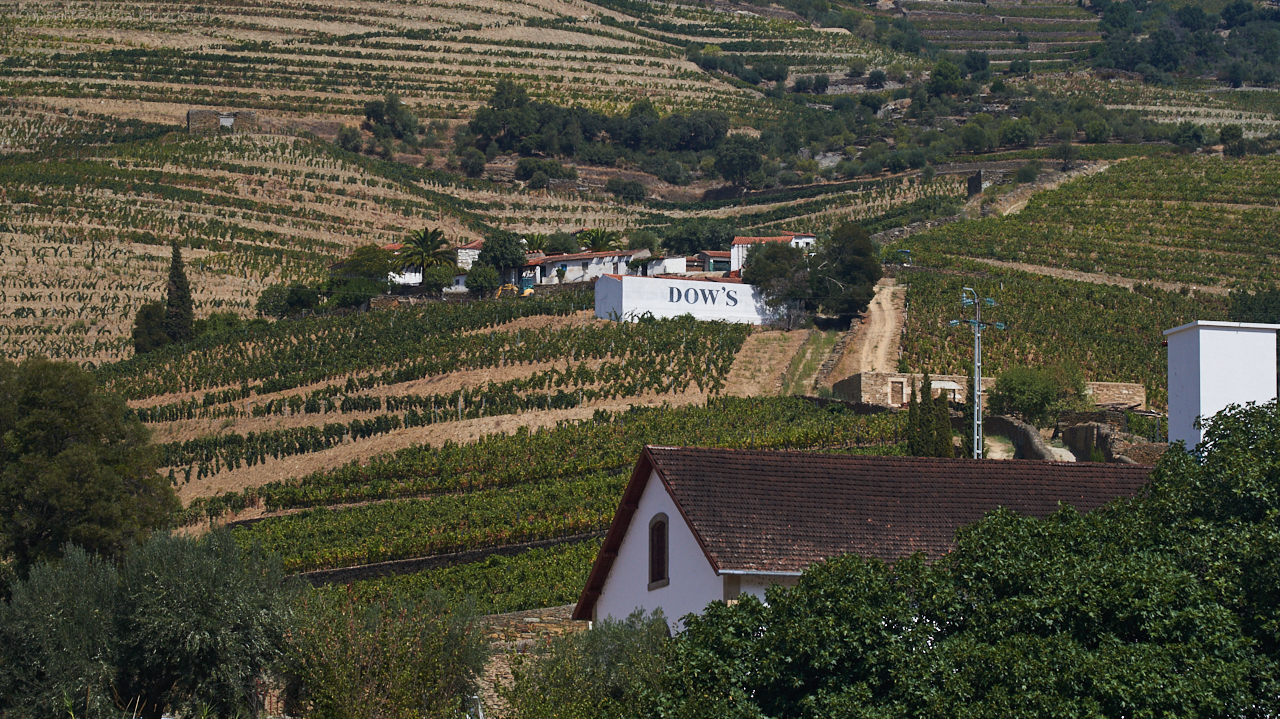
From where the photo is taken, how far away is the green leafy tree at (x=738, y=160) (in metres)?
116

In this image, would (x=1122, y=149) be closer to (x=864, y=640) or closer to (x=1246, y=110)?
(x=1246, y=110)

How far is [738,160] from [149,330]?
204 feet

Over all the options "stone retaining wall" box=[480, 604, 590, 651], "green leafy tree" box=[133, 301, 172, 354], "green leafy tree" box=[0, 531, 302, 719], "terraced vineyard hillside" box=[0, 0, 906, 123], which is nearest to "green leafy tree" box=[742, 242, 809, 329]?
"green leafy tree" box=[133, 301, 172, 354]

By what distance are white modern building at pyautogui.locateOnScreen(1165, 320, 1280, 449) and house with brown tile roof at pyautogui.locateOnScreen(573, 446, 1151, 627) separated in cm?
216

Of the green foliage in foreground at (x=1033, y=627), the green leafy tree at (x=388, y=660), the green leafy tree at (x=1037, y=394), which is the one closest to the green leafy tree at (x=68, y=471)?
the green leafy tree at (x=388, y=660)

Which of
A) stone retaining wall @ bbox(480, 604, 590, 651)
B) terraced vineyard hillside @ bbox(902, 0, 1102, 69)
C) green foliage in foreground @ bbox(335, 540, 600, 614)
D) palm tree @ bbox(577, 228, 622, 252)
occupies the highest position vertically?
terraced vineyard hillside @ bbox(902, 0, 1102, 69)

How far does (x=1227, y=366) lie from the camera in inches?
805

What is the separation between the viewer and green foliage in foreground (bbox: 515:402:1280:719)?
11.6 meters

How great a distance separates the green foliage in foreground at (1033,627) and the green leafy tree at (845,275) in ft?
147

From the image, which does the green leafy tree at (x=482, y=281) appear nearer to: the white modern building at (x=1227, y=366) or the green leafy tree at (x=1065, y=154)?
the green leafy tree at (x=1065, y=154)

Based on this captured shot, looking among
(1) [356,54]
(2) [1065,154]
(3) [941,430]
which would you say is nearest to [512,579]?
(3) [941,430]

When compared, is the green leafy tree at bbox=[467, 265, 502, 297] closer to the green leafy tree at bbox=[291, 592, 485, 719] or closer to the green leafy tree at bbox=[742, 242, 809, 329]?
the green leafy tree at bbox=[742, 242, 809, 329]

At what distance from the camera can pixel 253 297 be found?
244 ft

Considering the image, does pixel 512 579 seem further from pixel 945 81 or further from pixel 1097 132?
pixel 945 81
